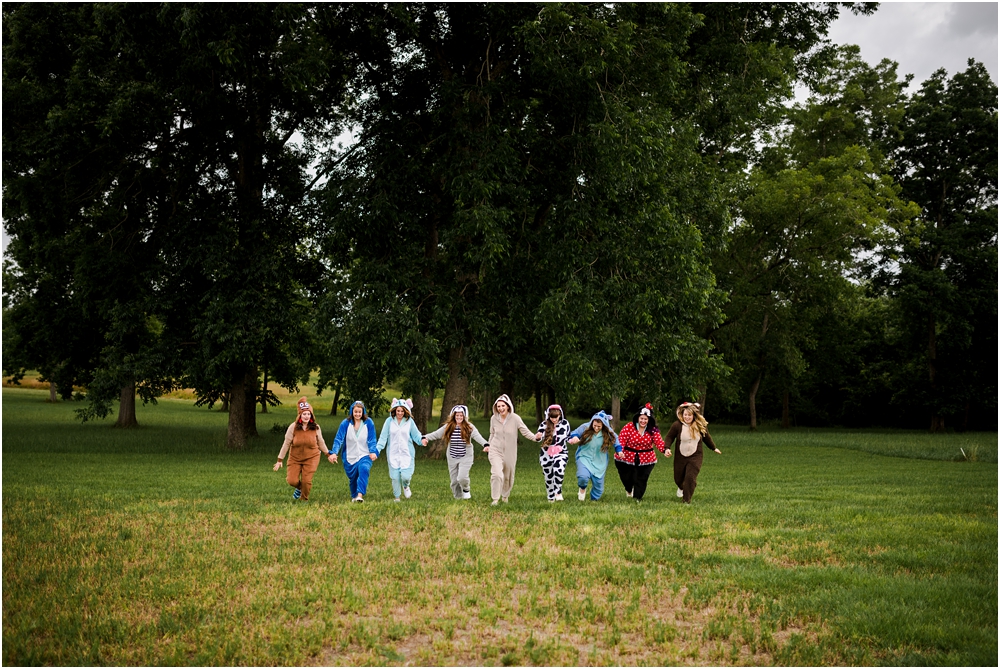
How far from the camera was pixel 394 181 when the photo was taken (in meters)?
22.4

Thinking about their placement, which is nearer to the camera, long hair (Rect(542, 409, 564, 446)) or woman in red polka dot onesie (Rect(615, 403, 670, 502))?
long hair (Rect(542, 409, 564, 446))

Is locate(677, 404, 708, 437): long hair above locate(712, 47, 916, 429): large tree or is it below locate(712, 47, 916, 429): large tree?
below

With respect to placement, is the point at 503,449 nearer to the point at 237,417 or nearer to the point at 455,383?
the point at 455,383

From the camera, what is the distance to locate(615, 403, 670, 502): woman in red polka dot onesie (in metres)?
14.1

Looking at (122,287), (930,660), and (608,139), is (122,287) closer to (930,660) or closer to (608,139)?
(608,139)

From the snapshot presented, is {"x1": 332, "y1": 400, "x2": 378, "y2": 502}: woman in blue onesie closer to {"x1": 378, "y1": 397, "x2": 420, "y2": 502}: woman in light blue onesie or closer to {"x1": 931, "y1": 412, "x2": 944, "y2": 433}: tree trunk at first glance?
{"x1": 378, "y1": 397, "x2": 420, "y2": 502}: woman in light blue onesie

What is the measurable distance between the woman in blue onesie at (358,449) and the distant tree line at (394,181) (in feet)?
23.0

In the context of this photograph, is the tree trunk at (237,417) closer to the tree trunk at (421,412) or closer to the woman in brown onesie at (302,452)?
the tree trunk at (421,412)

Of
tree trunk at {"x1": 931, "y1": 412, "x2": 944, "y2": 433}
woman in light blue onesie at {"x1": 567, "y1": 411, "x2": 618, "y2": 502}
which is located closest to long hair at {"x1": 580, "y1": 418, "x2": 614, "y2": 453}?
woman in light blue onesie at {"x1": 567, "y1": 411, "x2": 618, "y2": 502}

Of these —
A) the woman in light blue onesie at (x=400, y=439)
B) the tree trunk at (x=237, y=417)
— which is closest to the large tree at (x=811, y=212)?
the tree trunk at (x=237, y=417)

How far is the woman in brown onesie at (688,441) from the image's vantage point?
13758 mm

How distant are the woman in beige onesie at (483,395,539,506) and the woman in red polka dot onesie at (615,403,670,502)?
1.65 metres

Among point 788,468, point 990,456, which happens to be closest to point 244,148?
point 788,468

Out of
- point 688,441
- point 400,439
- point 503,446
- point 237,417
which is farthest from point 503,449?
point 237,417
